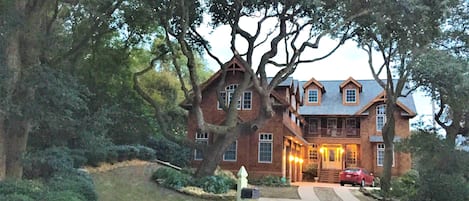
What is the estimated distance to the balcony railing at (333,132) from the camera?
3547cm

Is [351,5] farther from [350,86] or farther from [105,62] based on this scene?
[350,86]

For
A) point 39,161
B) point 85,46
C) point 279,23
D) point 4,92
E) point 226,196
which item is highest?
point 279,23

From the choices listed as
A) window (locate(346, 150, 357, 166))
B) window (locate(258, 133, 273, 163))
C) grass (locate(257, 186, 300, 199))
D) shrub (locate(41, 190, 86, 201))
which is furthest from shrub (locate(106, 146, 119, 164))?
window (locate(346, 150, 357, 166))

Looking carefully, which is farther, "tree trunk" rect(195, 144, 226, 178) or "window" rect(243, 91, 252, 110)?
"window" rect(243, 91, 252, 110)

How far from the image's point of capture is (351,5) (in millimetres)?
16062

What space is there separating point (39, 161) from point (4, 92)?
282cm

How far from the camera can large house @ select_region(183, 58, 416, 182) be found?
2828cm

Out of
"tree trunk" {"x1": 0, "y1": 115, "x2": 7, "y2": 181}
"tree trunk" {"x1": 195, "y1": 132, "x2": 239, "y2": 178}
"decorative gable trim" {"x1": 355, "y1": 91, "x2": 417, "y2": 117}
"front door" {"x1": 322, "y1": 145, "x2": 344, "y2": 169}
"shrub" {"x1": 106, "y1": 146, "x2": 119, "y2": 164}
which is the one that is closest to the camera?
"tree trunk" {"x1": 0, "y1": 115, "x2": 7, "y2": 181}

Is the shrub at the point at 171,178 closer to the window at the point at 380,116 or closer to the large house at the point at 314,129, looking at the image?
the large house at the point at 314,129

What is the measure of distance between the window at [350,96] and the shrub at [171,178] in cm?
2178

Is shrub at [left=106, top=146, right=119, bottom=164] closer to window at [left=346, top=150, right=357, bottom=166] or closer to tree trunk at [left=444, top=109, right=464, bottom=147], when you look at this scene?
tree trunk at [left=444, top=109, right=464, bottom=147]

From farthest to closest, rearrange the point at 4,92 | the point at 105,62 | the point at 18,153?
1. the point at 105,62
2. the point at 18,153
3. the point at 4,92

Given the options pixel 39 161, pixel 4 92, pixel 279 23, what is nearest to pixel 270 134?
pixel 279 23

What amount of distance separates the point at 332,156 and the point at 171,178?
22.2m
